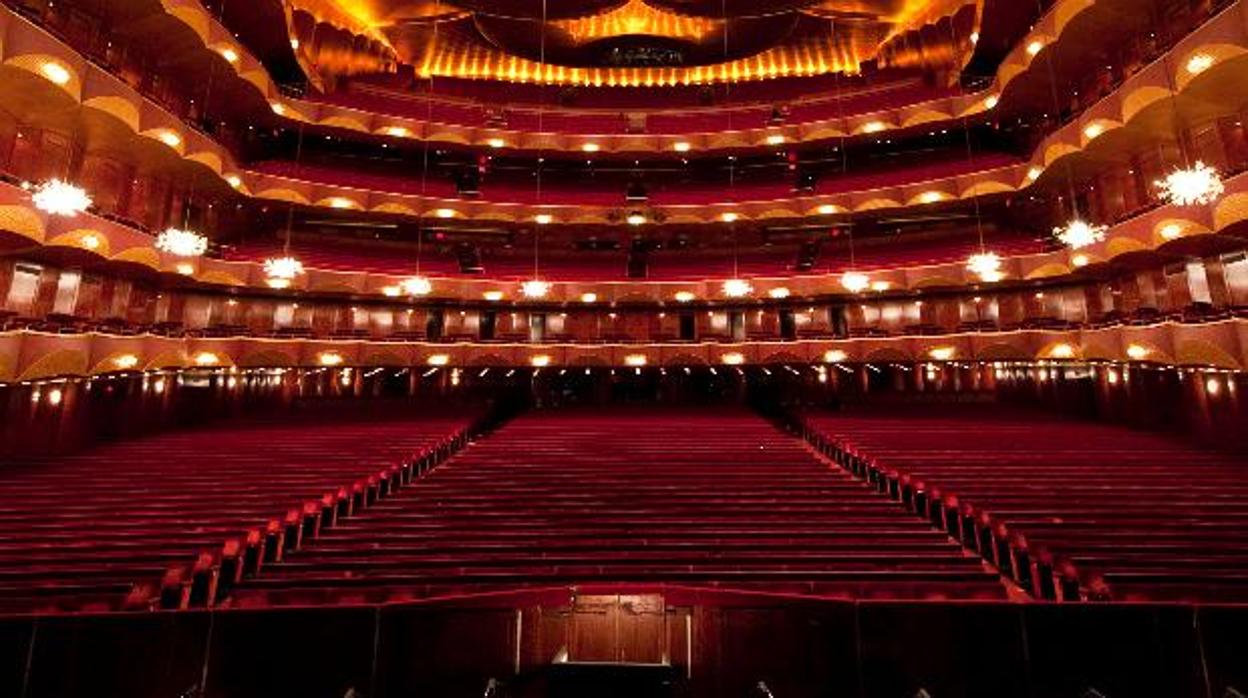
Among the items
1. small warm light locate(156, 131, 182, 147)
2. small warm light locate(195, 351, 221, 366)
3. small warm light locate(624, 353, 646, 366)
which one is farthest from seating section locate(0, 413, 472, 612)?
small warm light locate(624, 353, 646, 366)

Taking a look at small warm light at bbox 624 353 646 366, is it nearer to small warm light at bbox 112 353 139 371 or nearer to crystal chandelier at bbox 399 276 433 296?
crystal chandelier at bbox 399 276 433 296

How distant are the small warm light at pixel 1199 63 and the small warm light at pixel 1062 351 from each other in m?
5.91

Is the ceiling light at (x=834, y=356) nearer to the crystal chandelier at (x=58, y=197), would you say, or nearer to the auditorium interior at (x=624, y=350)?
the auditorium interior at (x=624, y=350)

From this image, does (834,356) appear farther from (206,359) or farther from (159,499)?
(206,359)

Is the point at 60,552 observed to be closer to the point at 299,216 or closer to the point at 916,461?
the point at 916,461

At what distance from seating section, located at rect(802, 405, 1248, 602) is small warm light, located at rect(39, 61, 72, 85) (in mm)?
13418

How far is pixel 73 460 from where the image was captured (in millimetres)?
9391

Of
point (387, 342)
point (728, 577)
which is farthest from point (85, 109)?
point (728, 577)

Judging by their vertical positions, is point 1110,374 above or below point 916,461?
above

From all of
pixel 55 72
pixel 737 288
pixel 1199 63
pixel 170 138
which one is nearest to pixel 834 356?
pixel 737 288

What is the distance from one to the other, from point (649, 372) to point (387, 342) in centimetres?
779

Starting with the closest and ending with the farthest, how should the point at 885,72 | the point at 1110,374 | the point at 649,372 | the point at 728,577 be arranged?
the point at 728,577
the point at 1110,374
the point at 649,372
the point at 885,72

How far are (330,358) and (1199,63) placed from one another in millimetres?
17473

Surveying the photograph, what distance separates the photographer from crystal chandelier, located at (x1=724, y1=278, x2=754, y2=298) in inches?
597
